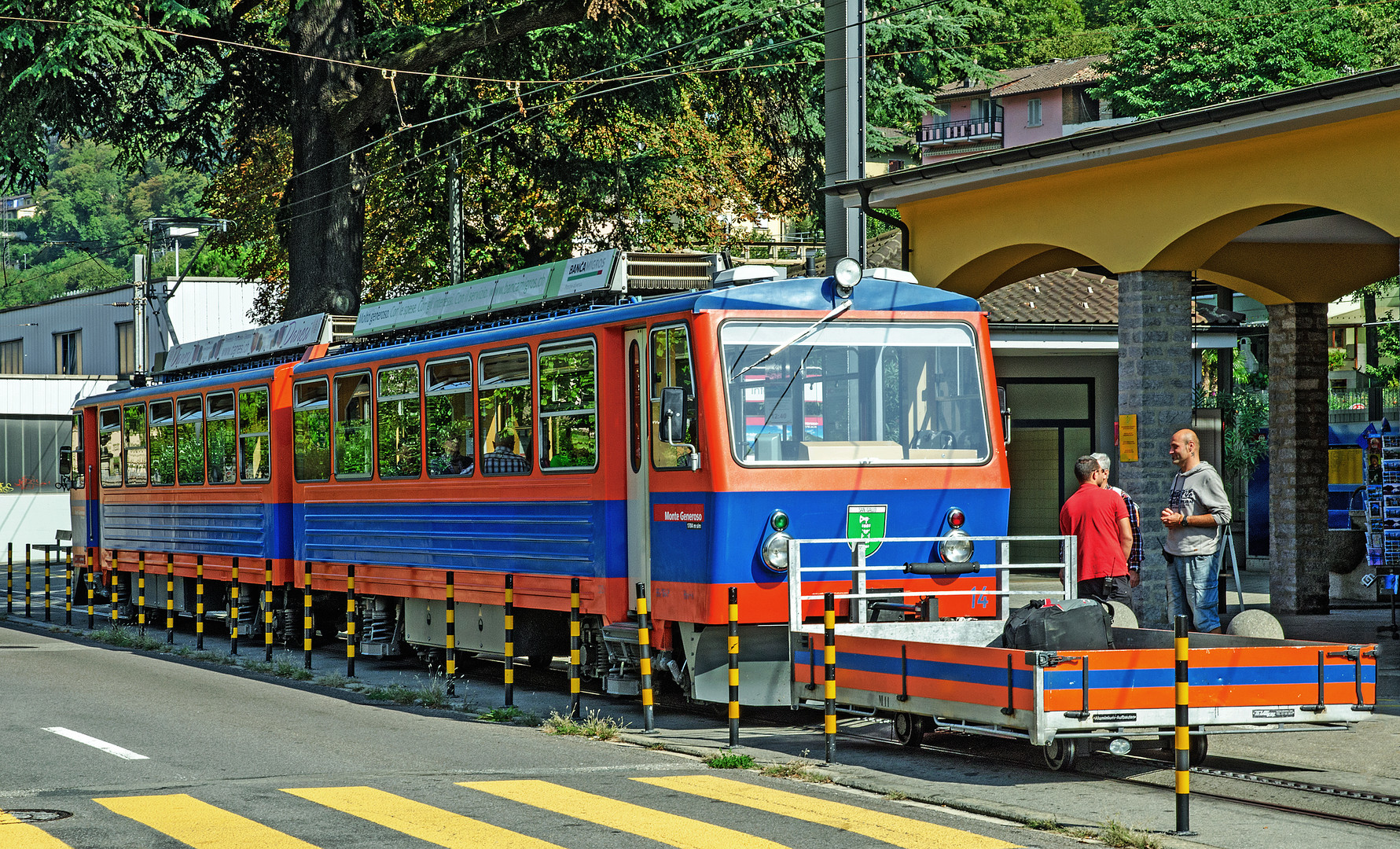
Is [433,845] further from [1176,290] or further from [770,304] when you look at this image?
[1176,290]

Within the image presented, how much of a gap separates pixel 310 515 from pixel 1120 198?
8944 mm

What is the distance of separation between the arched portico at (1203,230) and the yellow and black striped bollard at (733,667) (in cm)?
616

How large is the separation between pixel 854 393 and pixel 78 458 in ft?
56.5

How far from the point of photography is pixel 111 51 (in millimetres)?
22891

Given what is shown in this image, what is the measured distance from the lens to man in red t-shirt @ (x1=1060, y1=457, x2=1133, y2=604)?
1313 cm

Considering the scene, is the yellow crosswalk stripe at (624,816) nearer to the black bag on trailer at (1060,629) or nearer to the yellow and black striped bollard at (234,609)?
the black bag on trailer at (1060,629)

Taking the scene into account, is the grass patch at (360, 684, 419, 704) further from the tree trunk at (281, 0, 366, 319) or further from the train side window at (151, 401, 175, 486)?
the tree trunk at (281, 0, 366, 319)

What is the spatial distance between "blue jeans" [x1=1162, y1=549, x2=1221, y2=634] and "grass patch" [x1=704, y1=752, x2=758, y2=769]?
4.24m

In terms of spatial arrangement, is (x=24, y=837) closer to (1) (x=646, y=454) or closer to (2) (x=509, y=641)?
(2) (x=509, y=641)

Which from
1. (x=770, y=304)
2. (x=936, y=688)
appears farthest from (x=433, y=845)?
(x=770, y=304)

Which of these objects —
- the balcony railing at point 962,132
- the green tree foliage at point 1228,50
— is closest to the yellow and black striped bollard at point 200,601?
the green tree foliage at point 1228,50

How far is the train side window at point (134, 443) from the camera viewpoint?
2336 cm

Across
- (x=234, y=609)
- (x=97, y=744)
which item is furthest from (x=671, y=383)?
(x=234, y=609)

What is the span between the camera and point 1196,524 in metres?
13.2
